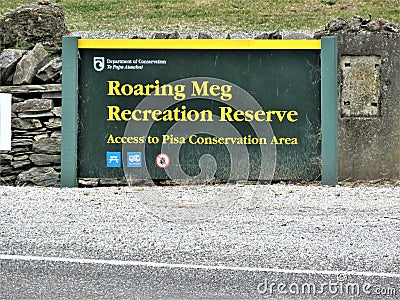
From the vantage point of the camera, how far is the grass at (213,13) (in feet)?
106

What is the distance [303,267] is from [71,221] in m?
3.12

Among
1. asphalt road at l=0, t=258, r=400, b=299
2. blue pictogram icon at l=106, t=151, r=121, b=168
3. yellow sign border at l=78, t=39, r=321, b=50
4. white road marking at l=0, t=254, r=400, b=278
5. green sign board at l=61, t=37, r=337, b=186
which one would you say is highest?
yellow sign border at l=78, t=39, r=321, b=50

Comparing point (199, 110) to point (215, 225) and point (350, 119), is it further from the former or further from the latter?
point (215, 225)

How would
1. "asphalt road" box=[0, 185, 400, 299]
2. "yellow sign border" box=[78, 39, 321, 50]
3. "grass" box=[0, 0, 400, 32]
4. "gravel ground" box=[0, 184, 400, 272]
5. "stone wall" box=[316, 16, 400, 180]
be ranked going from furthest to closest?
1. "grass" box=[0, 0, 400, 32]
2. "stone wall" box=[316, 16, 400, 180]
3. "yellow sign border" box=[78, 39, 321, 50]
4. "gravel ground" box=[0, 184, 400, 272]
5. "asphalt road" box=[0, 185, 400, 299]

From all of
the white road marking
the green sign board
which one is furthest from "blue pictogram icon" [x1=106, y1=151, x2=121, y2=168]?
the white road marking

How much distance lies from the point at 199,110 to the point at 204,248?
15.0 ft

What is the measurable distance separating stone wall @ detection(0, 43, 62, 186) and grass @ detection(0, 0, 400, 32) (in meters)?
18.6

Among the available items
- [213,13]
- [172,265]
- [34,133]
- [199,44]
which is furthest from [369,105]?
[213,13]

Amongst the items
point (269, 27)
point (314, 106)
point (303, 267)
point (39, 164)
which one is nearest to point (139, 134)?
point (39, 164)

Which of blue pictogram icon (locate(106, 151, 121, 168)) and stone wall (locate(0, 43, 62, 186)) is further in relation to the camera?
stone wall (locate(0, 43, 62, 186))

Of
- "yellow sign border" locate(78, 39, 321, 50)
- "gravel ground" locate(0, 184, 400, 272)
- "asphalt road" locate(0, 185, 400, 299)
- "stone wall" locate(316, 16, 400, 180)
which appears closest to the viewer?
"asphalt road" locate(0, 185, 400, 299)

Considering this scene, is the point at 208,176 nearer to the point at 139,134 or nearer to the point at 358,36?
the point at 139,134

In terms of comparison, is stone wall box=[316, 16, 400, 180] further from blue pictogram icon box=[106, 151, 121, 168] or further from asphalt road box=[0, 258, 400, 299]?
asphalt road box=[0, 258, 400, 299]

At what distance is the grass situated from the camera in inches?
1271
